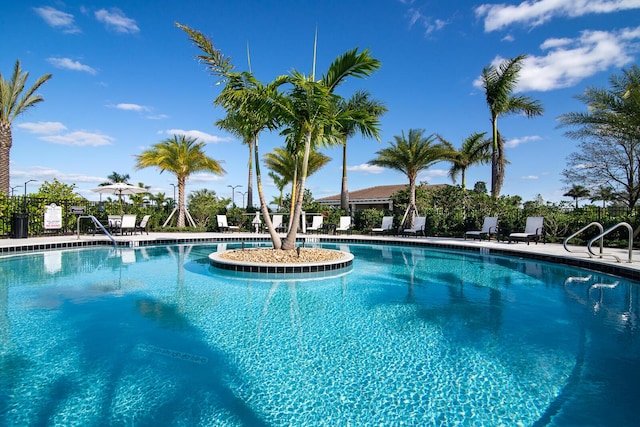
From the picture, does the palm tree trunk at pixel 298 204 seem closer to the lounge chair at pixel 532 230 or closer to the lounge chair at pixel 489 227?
the lounge chair at pixel 532 230

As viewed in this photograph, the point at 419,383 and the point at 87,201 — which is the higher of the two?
the point at 87,201

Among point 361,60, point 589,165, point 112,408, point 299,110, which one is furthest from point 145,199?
point 589,165

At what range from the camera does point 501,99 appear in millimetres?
18828

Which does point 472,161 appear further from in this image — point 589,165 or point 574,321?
point 574,321

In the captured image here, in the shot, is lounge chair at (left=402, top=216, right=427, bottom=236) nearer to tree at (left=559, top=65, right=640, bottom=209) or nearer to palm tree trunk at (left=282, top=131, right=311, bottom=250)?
tree at (left=559, top=65, right=640, bottom=209)

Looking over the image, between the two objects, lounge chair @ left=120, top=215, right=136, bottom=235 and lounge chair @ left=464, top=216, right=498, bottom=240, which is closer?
lounge chair @ left=464, top=216, right=498, bottom=240

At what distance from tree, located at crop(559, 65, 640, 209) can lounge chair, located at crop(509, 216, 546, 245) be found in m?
3.95

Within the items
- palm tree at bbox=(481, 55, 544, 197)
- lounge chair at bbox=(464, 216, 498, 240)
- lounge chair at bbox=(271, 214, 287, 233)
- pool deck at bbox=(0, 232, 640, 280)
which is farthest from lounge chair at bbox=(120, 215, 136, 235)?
palm tree at bbox=(481, 55, 544, 197)

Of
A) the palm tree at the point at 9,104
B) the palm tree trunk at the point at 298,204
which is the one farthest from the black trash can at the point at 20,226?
the palm tree trunk at the point at 298,204

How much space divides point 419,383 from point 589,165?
17.2 metres

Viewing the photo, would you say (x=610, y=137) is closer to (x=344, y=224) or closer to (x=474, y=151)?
(x=344, y=224)

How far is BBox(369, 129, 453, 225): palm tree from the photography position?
1827 centimetres

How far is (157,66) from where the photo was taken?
17.3 m

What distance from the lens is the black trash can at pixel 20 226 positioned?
14.2 metres
